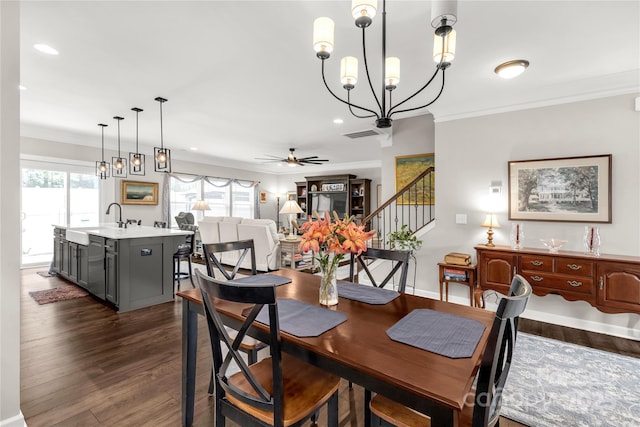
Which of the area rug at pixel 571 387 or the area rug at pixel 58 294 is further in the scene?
the area rug at pixel 58 294

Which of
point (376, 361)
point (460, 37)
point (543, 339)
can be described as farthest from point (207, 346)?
point (460, 37)

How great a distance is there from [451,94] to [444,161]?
87 cm

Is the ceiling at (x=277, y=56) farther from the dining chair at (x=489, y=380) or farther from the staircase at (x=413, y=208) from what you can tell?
the dining chair at (x=489, y=380)

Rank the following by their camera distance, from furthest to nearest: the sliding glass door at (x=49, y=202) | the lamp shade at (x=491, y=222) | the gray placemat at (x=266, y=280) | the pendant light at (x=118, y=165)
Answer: the sliding glass door at (x=49, y=202), the pendant light at (x=118, y=165), the lamp shade at (x=491, y=222), the gray placemat at (x=266, y=280)

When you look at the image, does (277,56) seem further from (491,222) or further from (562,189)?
(562,189)

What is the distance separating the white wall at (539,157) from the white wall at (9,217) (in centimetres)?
404

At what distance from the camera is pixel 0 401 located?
61.1 inches

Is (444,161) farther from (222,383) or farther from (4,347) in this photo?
(4,347)

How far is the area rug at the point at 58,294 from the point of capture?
3920mm

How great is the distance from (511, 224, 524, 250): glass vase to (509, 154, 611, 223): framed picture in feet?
0.83

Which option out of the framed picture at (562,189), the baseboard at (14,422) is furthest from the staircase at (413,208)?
the baseboard at (14,422)

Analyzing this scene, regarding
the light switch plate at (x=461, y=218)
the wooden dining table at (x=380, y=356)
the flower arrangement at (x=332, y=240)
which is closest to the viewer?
the wooden dining table at (x=380, y=356)

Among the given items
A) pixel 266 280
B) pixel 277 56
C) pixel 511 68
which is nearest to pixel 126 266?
pixel 266 280

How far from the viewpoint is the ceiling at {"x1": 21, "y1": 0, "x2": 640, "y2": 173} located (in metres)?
2.13
